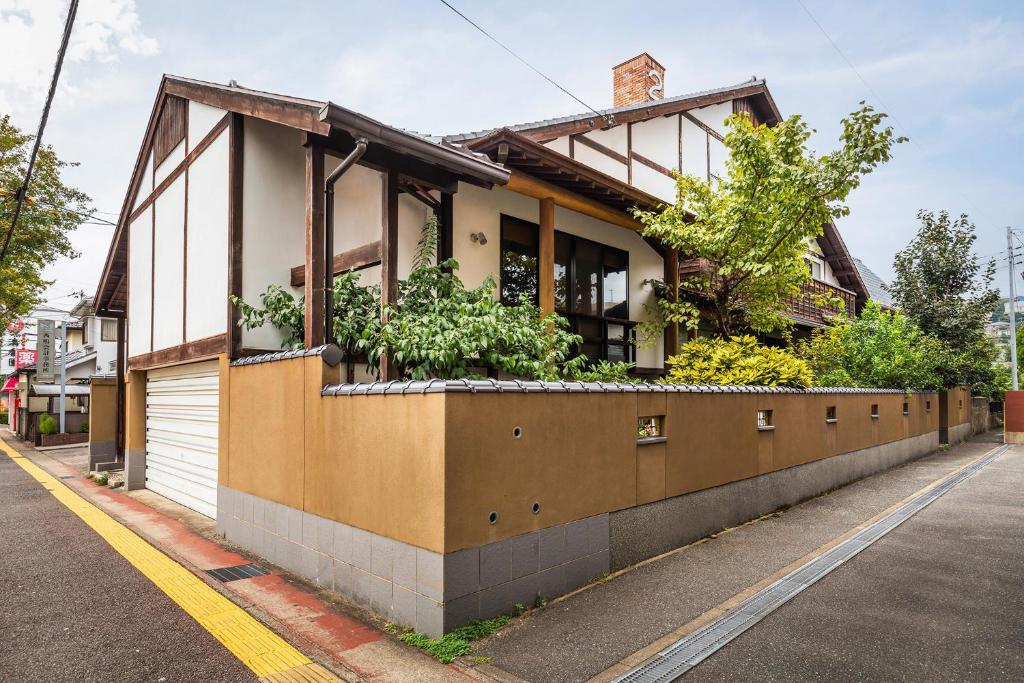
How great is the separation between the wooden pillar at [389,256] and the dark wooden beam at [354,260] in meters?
0.28

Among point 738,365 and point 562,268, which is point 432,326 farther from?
point 738,365

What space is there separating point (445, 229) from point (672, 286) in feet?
17.6

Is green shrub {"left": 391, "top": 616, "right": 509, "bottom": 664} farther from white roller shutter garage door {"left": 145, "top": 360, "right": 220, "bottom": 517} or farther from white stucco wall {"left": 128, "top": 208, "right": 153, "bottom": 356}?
white stucco wall {"left": 128, "top": 208, "right": 153, "bottom": 356}

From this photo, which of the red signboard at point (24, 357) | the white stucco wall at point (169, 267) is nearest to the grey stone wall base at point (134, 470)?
the white stucco wall at point (169, 267)

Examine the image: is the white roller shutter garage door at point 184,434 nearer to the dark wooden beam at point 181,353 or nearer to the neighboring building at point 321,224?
the neighboring building at point 321,224

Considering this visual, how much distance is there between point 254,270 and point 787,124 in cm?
786

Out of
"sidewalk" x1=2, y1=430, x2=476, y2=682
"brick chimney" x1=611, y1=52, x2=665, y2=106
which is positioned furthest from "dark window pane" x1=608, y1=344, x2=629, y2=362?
"sidewalk" x1=2, y1=430, x2=476, y2=682

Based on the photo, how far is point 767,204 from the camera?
9133 millimetres

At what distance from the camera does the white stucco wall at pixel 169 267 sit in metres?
8.77

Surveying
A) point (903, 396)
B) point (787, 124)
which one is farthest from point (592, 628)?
point (903, 396)

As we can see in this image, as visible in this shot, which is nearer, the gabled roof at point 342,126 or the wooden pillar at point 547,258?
the gabled roof at point 342,126

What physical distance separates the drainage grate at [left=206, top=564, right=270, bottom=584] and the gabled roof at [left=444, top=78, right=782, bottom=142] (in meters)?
5.02

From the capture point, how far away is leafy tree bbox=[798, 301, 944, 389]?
12.9 meters

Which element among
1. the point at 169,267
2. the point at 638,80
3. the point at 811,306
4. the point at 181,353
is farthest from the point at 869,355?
the point at 169,267
